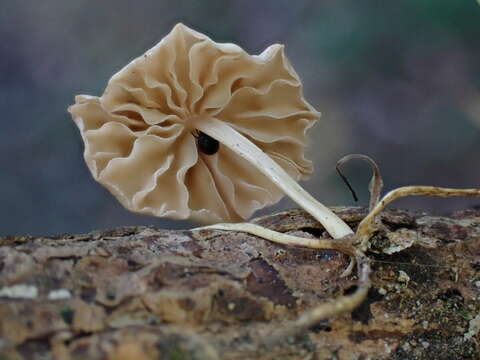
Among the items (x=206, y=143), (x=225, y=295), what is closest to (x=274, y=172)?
(x=206, y=143)

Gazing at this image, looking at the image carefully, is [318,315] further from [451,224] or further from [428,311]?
[451,224]

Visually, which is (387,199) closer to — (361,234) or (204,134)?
(361,234)

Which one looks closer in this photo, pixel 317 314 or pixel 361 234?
pixel 317 314

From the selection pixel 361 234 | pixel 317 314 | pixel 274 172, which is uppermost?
Answer: pixel 274 172

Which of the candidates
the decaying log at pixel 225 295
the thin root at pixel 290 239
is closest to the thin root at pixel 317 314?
the decaying log at pixel 225 295

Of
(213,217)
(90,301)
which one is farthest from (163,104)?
(90,301)

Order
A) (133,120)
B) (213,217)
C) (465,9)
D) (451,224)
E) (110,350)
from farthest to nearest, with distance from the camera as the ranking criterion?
(465,9) → (213,217) → (133,120) → (451,224) → (110,350)

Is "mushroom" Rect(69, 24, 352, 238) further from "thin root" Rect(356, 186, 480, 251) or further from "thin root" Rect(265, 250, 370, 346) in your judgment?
"thin root" Rect(265, 250, 370, 346)
